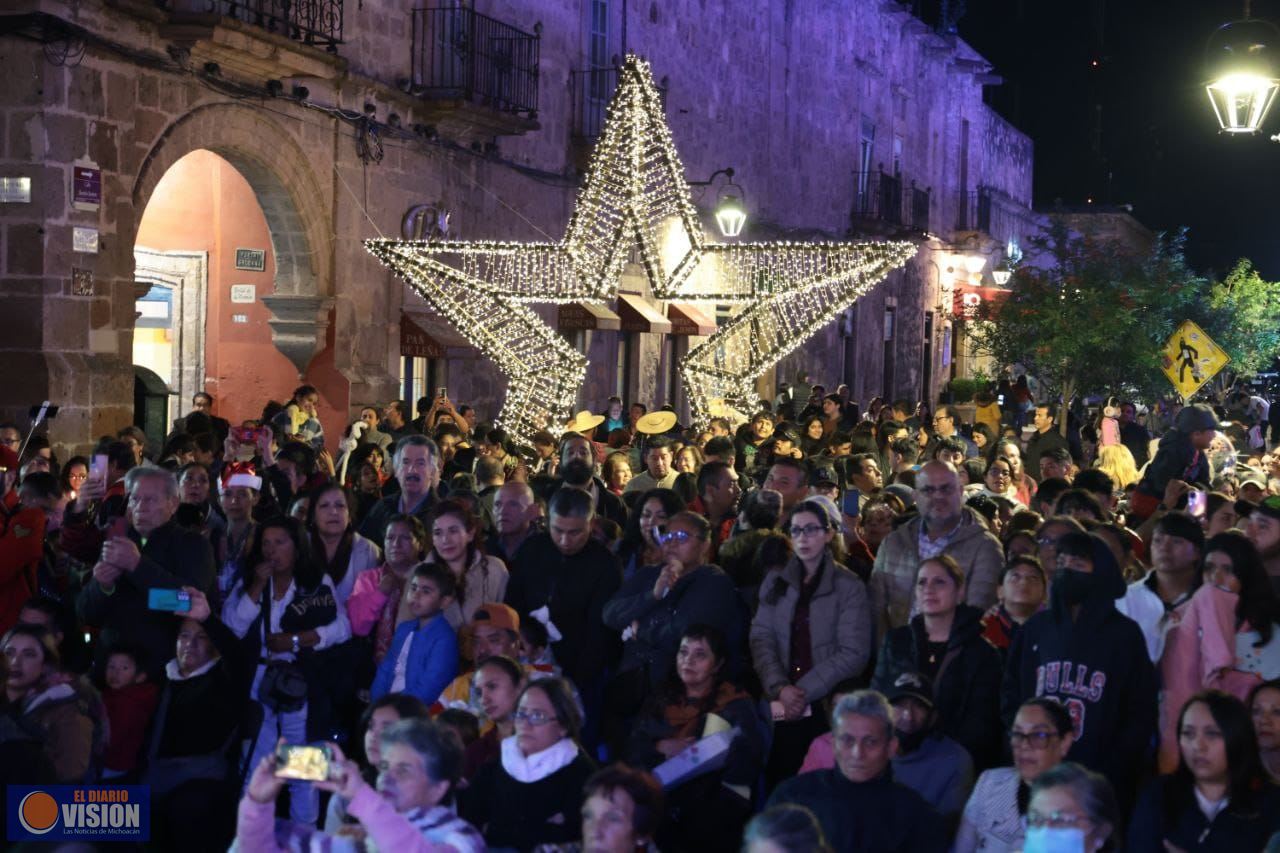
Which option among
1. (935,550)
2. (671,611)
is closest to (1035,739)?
(671,611)

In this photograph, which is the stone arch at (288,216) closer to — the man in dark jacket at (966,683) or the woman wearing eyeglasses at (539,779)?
the man in dark jacket at (966,683)

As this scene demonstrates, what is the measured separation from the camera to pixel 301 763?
463 centimetres

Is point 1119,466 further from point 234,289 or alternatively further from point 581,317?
point 581,317

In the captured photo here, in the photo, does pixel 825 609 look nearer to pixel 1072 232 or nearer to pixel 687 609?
pixel 687 609

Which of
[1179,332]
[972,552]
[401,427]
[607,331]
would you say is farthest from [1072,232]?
[972,552]

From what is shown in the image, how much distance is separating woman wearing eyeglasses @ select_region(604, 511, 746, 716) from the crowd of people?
0.01 m

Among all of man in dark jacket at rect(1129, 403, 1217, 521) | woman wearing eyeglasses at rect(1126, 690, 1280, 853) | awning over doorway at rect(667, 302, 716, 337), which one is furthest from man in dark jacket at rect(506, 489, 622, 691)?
awning over doorway at rect(667, 302, 716, 337)

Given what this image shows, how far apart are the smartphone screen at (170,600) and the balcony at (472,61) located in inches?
518

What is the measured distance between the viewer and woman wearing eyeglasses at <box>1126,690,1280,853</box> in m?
5.47

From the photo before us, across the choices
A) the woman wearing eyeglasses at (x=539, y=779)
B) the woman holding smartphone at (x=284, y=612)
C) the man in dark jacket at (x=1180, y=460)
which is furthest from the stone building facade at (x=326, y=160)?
the woman wearing eyeglasses at (x=539, y=779)

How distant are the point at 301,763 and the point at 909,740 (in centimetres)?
242

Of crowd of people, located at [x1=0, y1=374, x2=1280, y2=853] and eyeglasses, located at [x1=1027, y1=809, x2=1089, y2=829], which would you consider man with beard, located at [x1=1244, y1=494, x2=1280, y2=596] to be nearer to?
crowd of people, located at [x1=0, y1=374, x2=1280, y2=853]

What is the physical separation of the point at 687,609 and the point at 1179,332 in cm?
1183

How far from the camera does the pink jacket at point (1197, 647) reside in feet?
22.8
